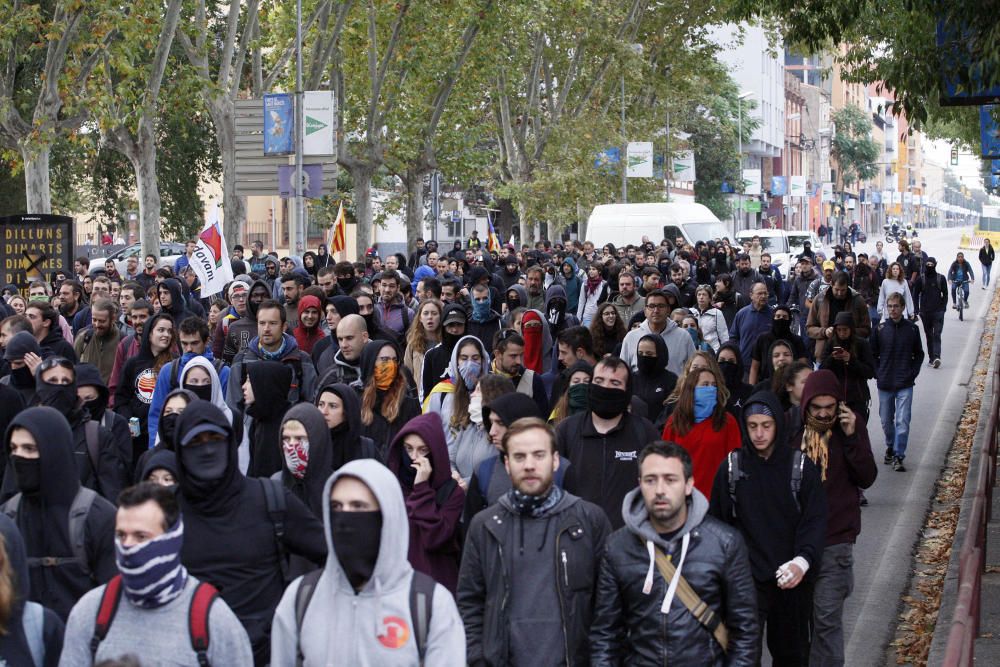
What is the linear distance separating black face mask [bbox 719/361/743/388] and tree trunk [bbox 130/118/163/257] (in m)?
16.1

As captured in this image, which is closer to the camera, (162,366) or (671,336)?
(162,366)

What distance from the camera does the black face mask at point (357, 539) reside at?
13.0ft

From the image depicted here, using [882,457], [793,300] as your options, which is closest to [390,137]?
[793,300]

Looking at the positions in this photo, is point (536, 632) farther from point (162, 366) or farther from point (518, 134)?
point (518, 134)

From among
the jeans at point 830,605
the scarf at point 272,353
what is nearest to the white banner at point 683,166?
the scarf at point 272,353

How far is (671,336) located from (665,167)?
1942 inches

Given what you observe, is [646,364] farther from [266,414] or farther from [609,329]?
[266,414]

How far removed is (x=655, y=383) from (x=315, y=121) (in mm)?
17528

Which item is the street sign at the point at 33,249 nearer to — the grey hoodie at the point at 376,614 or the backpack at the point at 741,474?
the backpack at the point at 741,474

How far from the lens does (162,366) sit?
375 inches

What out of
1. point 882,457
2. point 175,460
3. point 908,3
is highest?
point 908,3

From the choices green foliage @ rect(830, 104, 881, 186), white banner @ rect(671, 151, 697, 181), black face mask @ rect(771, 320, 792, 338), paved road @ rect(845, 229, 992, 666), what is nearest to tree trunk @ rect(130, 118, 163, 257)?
paved road @ rect(845, 229, 992, 666)

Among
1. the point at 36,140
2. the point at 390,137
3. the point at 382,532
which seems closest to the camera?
the point at 382,532

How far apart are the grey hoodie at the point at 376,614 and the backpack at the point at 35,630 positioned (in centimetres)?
86
